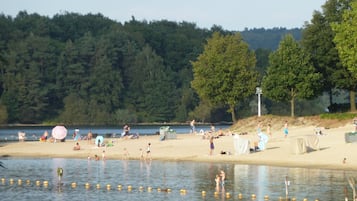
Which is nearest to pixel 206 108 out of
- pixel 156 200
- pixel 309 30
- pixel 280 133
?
pixel 309 30

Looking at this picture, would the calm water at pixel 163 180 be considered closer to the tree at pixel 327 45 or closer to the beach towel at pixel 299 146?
the beach towel at pixel 299 146

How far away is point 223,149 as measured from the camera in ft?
232

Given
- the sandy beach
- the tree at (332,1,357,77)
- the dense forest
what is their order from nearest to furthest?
the sandy beach, the tree at (332,1,357,77), the dense forest

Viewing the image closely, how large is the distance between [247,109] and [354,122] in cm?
9034

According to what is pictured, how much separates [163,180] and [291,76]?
4049 centimetres

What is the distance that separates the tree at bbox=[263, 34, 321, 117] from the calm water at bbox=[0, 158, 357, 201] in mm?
28551

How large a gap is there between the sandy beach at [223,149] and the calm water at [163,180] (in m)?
2.31

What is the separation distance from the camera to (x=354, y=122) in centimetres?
7594

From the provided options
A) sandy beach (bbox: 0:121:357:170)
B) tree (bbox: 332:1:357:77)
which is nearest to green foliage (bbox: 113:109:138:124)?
sandy beach (bbox: 0:121:357:170)

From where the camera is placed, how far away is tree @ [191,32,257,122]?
340 ft

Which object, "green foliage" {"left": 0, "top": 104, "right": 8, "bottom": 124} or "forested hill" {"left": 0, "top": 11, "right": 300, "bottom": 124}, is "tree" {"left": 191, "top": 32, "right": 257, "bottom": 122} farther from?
"forested hill" {"left": 0, "top": 11, "right": 300, "bottom": 124}

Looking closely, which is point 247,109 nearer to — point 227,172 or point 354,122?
point 354,122

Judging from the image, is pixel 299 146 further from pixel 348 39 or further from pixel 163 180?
pixel 348 39

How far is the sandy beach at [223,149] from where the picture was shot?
60.4m
